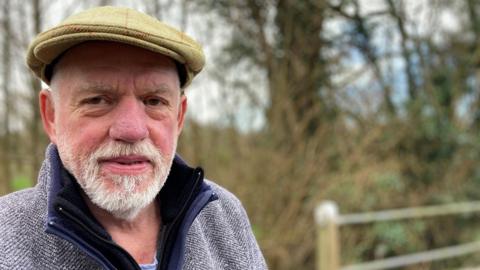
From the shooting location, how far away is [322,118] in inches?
295

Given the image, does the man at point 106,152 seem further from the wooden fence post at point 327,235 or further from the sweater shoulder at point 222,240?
the wooden fence post at point 327,235

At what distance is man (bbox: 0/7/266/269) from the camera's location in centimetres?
151

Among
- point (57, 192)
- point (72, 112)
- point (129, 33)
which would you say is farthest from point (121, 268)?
point (129, 33)

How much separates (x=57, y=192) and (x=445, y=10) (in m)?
9.00

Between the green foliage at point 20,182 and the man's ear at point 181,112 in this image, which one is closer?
the man's ear at point 181,112

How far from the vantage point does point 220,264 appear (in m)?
1.91

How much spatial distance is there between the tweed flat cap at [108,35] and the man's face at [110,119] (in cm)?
5

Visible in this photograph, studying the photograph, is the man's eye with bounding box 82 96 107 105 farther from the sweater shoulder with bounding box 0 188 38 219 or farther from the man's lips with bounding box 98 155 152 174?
the sweater shoulder with bounding box 0 188 38 219

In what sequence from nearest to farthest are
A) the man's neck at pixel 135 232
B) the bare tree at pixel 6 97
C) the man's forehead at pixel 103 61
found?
1. the man's forehead at pixel 103 61
2. the man's neck at pixel 135 232
3. the bare tree at pixel 6 97

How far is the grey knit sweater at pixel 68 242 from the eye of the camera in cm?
149

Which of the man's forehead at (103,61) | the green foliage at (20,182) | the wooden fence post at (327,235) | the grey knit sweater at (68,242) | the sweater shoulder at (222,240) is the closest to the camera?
the grey knit sweater at (68,242)

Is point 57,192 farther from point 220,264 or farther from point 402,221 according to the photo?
point 402,221

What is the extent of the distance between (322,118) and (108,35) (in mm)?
6121

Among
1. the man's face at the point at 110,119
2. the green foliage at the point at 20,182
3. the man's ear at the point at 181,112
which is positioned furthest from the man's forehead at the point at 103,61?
the green foliage at the point at 20,182
